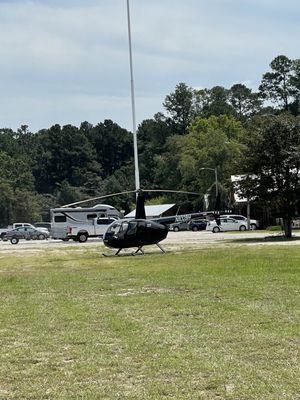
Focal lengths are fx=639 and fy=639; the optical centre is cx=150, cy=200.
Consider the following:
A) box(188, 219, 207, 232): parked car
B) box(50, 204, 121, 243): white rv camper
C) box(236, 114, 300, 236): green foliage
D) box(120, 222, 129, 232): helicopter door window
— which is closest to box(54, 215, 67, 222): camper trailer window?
box(50, 204, 121, 243): white rv camper

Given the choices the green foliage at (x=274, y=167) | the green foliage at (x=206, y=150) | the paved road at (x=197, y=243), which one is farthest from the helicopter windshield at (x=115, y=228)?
the green foliage at (x=206, y=150)

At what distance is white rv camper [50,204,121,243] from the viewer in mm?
50938

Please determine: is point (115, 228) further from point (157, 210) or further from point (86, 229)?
point (157, 210)

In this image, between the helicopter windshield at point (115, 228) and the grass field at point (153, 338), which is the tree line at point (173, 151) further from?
the grass field at point (153, 338)

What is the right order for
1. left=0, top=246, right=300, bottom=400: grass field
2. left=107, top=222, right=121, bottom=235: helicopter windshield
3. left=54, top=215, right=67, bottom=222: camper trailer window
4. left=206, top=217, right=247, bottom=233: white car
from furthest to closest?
left=206, top=217, right=247, bottom=233: white car → left=54, top=215, right=67, bottom=222: camper trailer window → left=107, top=222, right=121, bottom=235: helicopter windshield → left=0, top=246, right=300, bottom=400: grass field

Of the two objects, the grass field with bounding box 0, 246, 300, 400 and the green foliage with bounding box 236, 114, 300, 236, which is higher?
the green foliage with bounding box 236, 114, 300, 236

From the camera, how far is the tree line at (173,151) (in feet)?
137

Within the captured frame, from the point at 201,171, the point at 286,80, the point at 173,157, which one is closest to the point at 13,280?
the point at 201,171

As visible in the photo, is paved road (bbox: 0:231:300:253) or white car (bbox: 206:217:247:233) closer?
paved road (bbox: 0:231:300:253)

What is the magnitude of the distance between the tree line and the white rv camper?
12519mm

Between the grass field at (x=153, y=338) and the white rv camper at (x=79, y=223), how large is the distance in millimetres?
32984

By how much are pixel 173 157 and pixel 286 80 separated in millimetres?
41084

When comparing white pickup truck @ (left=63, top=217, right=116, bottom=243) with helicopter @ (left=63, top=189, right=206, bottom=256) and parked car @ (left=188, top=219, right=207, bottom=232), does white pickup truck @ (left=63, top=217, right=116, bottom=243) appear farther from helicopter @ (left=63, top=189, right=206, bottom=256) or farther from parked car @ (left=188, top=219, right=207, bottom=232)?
parked car @ (left=188, top=219, right=207, bottom=232)

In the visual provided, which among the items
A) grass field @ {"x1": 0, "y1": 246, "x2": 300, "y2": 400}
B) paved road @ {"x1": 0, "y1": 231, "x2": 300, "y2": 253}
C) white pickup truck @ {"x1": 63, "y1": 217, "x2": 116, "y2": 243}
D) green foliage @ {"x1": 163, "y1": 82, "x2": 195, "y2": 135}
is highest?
green foliage @ {"x1": 163, "y1": 82, "x2": 195, "y2": 135}
